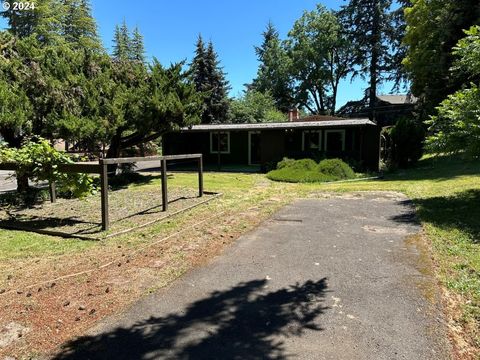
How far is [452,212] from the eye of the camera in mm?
7359

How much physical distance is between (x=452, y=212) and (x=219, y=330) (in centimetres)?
627

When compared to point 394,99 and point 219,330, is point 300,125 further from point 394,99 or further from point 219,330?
point 394,99

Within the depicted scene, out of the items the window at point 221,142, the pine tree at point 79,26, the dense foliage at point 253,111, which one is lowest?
the window at point 221,142

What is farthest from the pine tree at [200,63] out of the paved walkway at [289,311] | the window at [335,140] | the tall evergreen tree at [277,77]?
the paved walkway at [289,311]

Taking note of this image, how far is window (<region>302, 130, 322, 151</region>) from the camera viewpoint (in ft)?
64.9

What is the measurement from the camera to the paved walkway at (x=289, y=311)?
282cm

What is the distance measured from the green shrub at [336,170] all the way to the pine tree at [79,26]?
42587 millimetres

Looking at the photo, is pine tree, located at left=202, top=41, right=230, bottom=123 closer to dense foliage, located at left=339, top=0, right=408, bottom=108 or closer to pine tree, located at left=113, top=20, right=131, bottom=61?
dense foliage, located at left=339, top=0, right=408, bottom=108

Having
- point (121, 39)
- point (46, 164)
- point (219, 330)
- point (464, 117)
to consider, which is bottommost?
point (219, 330)

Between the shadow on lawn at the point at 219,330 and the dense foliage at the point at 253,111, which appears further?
the dense foliage at the point at 253,111

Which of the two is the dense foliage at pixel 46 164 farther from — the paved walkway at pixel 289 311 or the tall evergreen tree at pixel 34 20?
the tall evergreen tree at pixel 34 20

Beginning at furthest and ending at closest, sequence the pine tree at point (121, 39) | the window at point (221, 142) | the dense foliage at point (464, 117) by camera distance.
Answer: the pine tree at point (121, 39), the window at point (221, 142), the dense foliage at point (464, 117)

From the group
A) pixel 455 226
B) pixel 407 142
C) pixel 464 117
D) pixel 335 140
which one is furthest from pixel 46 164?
pixel 407 142

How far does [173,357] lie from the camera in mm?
2740
